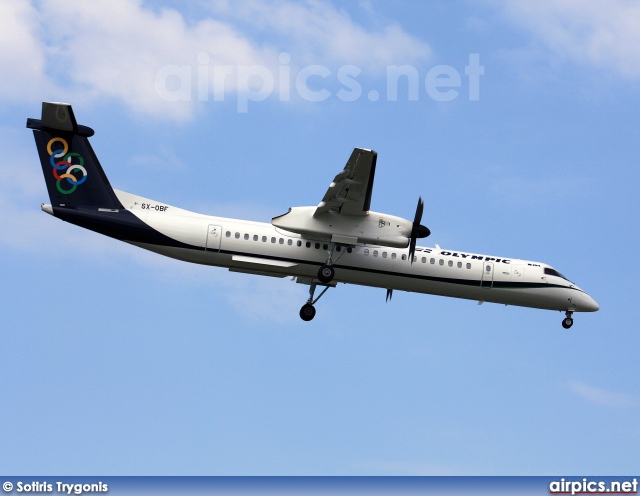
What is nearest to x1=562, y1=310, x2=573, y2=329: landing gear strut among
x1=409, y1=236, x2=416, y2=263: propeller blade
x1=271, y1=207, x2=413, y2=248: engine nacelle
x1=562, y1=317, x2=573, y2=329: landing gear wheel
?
x1=562, y1=317, x2=573, y2=329: landing gear wheel

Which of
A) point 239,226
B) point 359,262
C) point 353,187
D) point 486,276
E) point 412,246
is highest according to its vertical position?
point 353,187

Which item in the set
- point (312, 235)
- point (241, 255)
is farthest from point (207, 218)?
point (312, 235)

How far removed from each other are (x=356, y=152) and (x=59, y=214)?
422 inches

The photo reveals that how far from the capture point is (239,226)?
3294 centimetres

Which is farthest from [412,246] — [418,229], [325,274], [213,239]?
[213,239]

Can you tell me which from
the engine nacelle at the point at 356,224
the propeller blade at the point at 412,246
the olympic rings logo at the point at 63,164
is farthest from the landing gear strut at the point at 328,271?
the olympic rings logo at the point at 63,164

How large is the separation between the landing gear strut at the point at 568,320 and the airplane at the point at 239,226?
24.5 feet

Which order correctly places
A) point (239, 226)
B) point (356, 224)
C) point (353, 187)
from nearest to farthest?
point (353, 187)
point (356, 224)
point (239, 226)

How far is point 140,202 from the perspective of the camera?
32.6m

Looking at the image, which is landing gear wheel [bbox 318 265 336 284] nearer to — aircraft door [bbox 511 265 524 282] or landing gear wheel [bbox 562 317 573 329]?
aircraft door [bbox 511 265 524 282]

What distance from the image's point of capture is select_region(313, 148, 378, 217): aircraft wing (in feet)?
97.8

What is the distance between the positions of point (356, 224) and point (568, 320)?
10576 millimetres

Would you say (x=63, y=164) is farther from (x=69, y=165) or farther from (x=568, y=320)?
(x=568, y=320)

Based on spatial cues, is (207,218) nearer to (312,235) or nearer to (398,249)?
(312,235)
